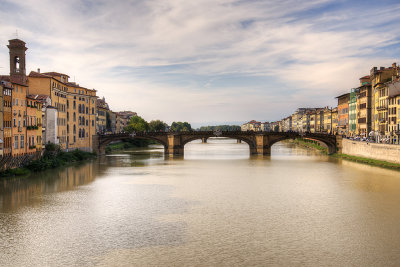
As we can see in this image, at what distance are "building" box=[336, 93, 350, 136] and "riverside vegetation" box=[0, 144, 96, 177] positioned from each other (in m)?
55.8

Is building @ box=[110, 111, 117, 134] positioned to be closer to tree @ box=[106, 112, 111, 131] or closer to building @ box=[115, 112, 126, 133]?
building @ box=[115, 112, 126, 133]

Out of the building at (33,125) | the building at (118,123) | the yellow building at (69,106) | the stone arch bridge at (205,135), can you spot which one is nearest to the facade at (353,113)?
the stone arch bridge at (205,135)

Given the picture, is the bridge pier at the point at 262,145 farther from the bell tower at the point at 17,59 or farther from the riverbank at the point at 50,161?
the bell tower at the point at 17,59

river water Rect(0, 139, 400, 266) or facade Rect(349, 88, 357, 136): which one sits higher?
facade Rect(349, 88, 357, 136)

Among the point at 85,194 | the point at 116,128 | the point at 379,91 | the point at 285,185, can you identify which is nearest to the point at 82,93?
the point at 85,194

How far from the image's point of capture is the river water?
58.9 ft

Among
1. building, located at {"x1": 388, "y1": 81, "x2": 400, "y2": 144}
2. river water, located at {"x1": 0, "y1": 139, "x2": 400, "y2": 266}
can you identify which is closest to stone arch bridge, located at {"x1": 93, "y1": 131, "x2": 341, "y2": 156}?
building, located at {"x1": 388, "y1": 81, "x2": 400, "y2": 144}

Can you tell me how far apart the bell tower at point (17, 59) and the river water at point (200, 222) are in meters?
16.7

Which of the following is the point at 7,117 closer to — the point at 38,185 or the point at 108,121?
the point at 38,185

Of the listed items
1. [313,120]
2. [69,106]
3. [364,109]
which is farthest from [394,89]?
[313,120]

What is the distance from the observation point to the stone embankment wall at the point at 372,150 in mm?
49319

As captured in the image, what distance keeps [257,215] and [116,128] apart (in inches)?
4685

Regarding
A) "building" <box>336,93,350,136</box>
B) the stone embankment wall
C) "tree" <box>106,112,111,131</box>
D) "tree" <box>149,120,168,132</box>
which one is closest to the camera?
the stone embankment wall

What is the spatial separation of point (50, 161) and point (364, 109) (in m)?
54.6
